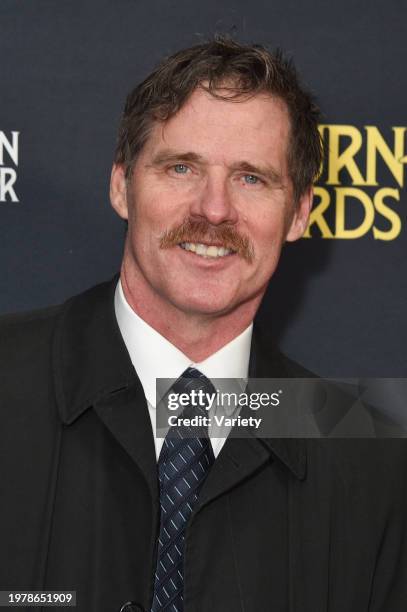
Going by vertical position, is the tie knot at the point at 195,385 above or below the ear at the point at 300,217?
below

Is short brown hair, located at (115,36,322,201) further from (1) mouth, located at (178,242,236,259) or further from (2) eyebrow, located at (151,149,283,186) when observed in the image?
(1) mouth, located at (178,242,236,259)

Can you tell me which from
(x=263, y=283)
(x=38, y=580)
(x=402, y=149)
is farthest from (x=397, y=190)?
(x=38, y=580)

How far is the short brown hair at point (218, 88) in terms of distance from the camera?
5.23 ft

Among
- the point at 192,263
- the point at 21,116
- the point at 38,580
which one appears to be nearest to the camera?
the point at 38,580

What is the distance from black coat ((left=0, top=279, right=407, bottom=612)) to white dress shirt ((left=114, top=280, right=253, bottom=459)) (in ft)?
0.08

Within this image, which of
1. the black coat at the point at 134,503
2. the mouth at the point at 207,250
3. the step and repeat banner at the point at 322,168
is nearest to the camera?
the black coat at the point at 134,503

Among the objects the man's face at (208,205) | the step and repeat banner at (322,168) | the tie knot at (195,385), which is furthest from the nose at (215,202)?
the step and repeat banner at (322,168)

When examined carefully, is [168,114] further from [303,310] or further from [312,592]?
[312,592]

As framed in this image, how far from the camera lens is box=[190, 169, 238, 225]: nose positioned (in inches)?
60.0

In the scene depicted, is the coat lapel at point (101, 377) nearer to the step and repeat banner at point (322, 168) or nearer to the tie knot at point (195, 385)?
the tie knot at point (195, 385)

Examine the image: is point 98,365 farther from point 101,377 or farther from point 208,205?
point 208,205

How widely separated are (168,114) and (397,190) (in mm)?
538

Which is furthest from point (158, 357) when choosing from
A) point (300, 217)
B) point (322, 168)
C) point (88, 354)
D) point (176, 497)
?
point (322, 168)

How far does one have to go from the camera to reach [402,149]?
1938 mm
